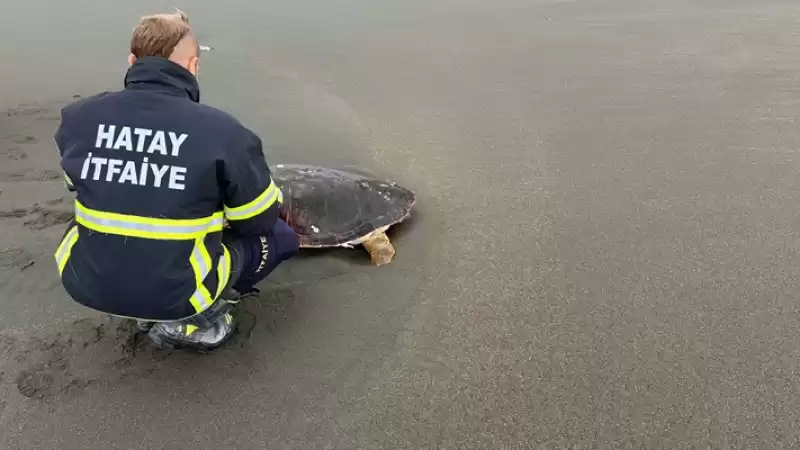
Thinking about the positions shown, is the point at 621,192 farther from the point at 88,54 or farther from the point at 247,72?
the point at 88,54

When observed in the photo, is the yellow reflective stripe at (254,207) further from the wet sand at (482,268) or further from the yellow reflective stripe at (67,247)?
the wet sand at (482,268)

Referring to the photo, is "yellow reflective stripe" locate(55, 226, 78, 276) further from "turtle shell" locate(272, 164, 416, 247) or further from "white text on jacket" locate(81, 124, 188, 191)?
"turtle shell" locate(272, 164, 416, 247)

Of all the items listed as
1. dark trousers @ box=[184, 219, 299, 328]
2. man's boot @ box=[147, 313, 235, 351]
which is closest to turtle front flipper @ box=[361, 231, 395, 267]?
dark trousers @ box=[184, 219, 299, 328]

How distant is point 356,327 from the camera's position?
3123mm

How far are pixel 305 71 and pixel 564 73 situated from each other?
8.12 ft

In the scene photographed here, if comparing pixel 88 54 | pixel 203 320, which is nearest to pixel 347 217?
pixel 203 320

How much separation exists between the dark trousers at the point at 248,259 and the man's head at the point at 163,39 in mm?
836

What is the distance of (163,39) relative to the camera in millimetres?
2453

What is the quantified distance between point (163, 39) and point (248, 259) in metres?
1.06

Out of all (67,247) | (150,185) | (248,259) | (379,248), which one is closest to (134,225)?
(150,185)

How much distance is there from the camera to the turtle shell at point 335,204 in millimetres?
3770

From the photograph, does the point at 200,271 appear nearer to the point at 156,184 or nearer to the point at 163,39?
the point at 156,184

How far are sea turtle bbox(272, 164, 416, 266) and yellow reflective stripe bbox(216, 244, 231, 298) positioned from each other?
92 centimetres

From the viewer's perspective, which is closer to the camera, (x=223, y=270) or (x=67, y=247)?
(x=67, y=247)
